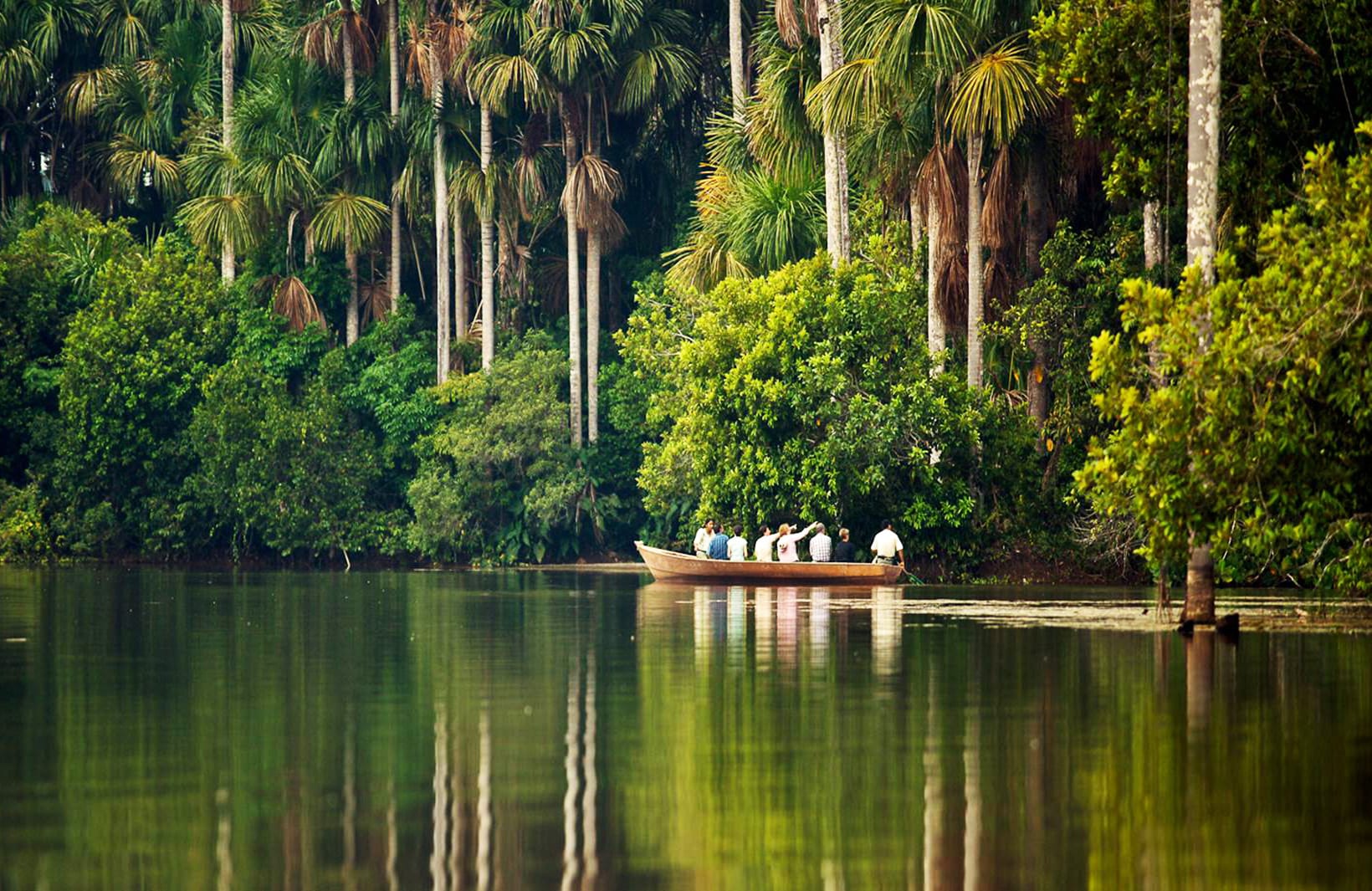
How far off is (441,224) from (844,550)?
Result: 2077cm

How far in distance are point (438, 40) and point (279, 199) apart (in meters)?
5.71

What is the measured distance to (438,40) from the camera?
55469 millimetres

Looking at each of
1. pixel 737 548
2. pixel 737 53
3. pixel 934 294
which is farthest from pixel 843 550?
pixel 737 53

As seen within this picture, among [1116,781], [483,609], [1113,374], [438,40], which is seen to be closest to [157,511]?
[438,40]

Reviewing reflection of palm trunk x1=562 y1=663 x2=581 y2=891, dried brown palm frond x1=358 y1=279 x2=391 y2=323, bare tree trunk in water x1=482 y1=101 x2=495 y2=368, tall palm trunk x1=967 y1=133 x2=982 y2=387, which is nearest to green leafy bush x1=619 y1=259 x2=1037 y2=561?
tall palm trunk x1=967 y1=133 x2=982 y2=387

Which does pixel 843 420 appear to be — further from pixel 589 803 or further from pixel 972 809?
pixel 972 809

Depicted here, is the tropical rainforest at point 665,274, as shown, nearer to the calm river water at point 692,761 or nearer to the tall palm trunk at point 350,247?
the tall palm trunk at point 350,247

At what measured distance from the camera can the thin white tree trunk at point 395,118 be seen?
56938 millimetres

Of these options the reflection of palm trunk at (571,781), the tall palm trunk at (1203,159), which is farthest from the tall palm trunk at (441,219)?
the reflection of palm trunk at (571,781)

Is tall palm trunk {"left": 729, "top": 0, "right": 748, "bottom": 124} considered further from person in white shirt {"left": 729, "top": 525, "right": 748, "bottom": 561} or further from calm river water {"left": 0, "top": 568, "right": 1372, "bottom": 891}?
calm river water {"left": 0, "top": 568, "right": 1372, "bottom": 891}

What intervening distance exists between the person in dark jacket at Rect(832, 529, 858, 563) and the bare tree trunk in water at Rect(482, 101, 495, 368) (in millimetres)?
18806

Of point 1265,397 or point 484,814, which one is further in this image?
point 1265,397

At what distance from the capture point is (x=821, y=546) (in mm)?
38531

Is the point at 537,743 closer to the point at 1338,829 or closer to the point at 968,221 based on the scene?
the point at 1338,829
